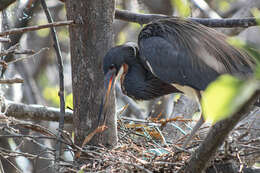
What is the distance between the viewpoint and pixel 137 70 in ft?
11.8

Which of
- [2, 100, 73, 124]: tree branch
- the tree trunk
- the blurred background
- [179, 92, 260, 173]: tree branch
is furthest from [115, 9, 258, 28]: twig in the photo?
[179, 92, 260, 173]: tree branch

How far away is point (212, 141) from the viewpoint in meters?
1.76

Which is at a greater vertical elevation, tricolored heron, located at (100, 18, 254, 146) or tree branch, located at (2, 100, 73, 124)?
tricolored heron, located at (100, 18, 254, 146)

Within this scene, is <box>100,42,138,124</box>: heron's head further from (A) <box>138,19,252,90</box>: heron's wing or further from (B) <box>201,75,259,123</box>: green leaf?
(B) <box>201,75,259,123</box>: green leaf

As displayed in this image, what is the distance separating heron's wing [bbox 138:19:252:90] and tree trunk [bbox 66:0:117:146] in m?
0.49

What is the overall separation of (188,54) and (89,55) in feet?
2.75

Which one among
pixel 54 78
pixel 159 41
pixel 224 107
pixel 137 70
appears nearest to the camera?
pixel 224 107

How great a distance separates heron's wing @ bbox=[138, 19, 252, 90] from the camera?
3.04m

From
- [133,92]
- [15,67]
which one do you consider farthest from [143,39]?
[15,67]

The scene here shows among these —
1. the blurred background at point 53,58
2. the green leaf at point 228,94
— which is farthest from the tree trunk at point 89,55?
the green leaf at point 228,94

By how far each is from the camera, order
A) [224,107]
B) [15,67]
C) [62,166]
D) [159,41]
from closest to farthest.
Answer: [224,107] < [62,166] < [159,41] < [15,67]

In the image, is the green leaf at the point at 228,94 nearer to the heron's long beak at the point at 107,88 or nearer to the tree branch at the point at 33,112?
the heron's long beak at the point at 107,88

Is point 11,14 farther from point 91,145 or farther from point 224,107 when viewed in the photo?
point 224,107

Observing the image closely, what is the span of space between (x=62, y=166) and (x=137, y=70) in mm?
1212
